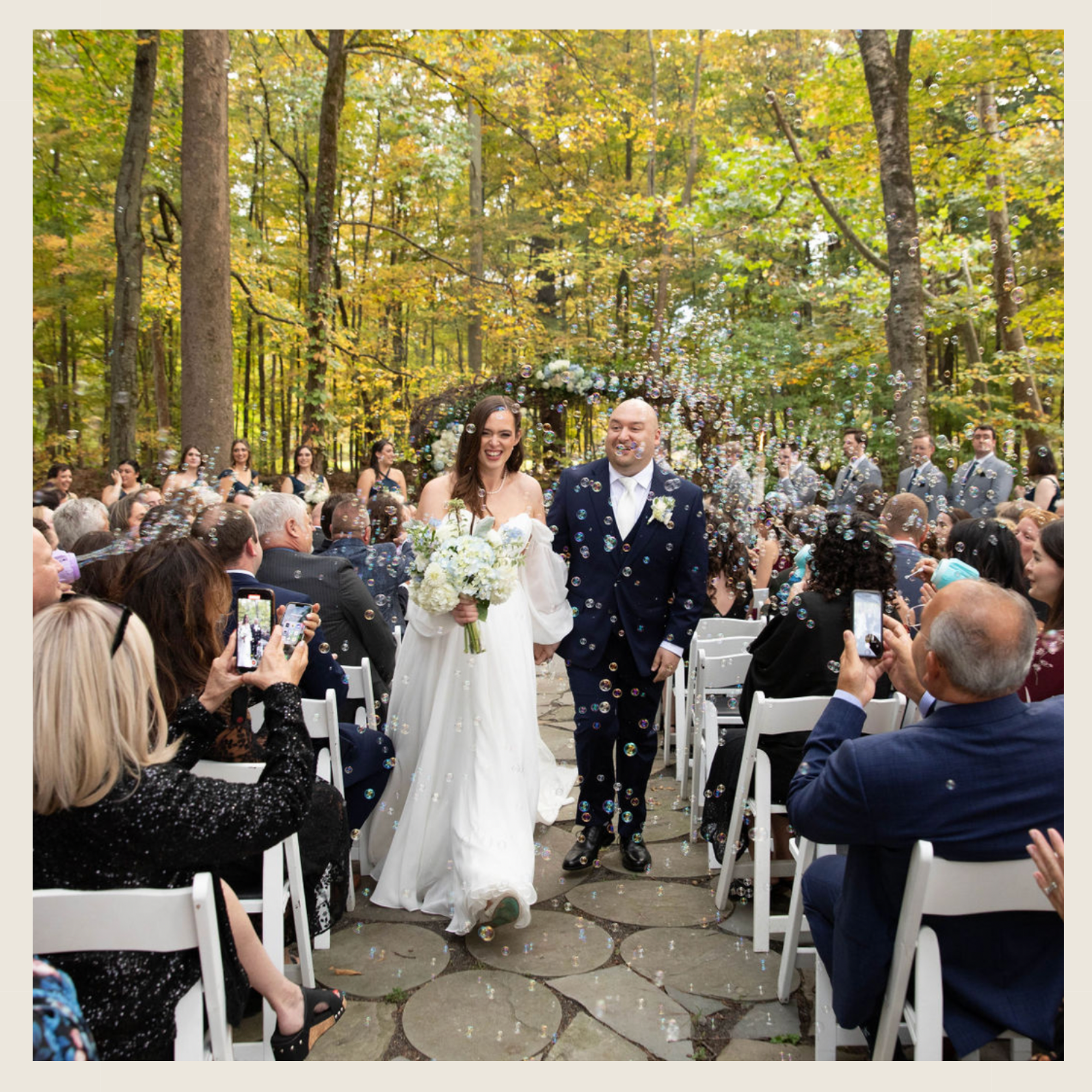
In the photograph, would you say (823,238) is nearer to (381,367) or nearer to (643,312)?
(643,312)

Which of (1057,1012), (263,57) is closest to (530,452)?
(1057,1012)

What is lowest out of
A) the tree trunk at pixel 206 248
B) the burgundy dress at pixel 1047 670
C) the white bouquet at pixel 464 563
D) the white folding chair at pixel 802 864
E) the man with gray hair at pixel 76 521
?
the white folding chair at pixel 802 864

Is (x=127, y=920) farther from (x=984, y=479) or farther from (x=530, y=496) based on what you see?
(x=984, y=479)

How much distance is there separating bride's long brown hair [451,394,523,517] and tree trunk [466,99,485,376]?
13693mm

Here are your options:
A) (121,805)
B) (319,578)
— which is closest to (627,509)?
(319,578)

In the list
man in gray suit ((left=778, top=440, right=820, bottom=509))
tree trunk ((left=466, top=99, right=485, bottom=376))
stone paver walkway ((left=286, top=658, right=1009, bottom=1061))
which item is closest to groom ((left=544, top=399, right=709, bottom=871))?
stone paver walkway ((left=286, top=658, right=1009, bottom=1061))

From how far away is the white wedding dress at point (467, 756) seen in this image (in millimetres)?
3502

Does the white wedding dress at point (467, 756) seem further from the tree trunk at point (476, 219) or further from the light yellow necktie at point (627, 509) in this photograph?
the tree trunk at point (476, 219)

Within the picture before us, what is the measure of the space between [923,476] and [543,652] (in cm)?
430

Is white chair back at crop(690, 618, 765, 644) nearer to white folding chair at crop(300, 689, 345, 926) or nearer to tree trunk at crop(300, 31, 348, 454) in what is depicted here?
white folding chair at crop(300, 689, 345, 926)

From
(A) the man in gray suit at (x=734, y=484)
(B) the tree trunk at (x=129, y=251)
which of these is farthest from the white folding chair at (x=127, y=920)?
(B) the tree trunk at (x=129, y=251)

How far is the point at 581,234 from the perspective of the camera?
20.5m

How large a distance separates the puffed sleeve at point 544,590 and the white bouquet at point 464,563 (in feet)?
0.87

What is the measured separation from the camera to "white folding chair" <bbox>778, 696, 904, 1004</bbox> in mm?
2934
